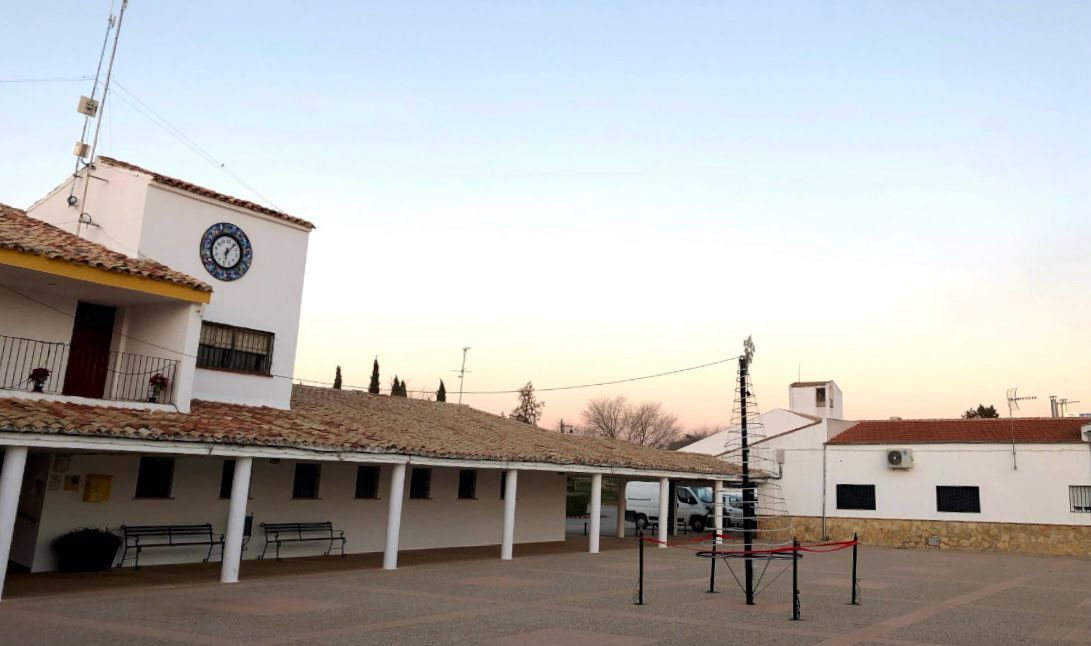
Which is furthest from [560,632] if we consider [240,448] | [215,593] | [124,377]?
[124,377]

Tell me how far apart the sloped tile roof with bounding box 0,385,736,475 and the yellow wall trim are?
84.1 inches

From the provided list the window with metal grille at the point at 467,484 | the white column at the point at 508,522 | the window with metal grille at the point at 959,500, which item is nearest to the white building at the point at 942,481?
the window with metal grille at the point at 959,500

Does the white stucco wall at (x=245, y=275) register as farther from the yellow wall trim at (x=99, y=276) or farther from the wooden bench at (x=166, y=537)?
the wooden bench at (x=166, y=537)

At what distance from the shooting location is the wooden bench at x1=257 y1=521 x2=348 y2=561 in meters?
18.2

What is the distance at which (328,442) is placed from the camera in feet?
51.5

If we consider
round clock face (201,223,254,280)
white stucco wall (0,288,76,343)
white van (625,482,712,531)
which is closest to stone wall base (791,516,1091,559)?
white van (625,482,712,531)

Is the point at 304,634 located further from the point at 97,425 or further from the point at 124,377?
the point at 124,377

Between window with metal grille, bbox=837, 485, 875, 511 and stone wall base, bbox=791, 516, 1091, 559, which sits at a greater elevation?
window with metal grille, bbox=837, 485, 875, 511

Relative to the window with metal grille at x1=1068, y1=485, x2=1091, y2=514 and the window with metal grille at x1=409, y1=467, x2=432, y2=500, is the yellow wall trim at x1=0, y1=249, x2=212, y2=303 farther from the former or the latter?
the window with metal grille at x1=1068, y1=485, x2=1091, y2=514

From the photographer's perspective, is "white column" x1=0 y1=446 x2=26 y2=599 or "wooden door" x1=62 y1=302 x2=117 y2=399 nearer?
"white column" x1=0 y1=446 x2=26 y2=599

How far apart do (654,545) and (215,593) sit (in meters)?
16.4

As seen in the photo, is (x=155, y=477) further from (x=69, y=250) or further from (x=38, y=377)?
(x=69, y=250)

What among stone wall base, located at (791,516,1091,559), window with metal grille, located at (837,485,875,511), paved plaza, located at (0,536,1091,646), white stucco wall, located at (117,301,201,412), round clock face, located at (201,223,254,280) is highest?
round clock face, located at (201,223,254,280)

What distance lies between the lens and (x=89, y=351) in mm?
16188
